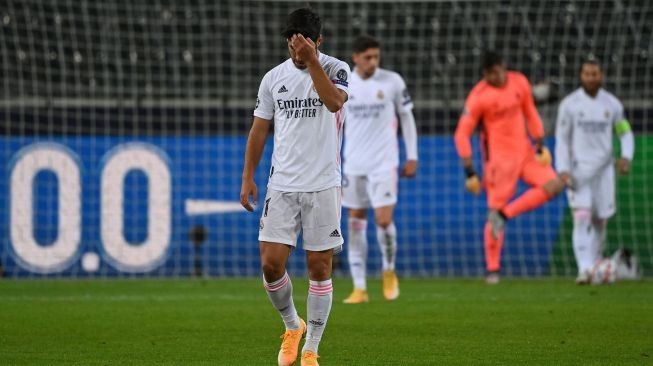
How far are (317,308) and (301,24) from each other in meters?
1.55

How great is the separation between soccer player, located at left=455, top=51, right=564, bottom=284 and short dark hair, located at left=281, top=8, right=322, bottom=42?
7.05 meters

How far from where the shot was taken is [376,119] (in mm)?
11062

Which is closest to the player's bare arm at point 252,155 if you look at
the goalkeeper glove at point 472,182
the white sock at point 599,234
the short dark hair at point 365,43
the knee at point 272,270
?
the knee at point 272,270

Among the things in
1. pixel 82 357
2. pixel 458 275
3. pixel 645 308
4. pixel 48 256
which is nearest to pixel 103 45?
pixel 48 256

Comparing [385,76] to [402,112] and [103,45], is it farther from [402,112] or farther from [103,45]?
[103,45]

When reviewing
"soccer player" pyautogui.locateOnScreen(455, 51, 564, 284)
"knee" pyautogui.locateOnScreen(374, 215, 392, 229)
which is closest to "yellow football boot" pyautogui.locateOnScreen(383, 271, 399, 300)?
"knee" pyautogui.locateOnScreen(374, 215, 392, 229)

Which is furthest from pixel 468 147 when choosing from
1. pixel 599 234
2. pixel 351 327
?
pixel 351 327

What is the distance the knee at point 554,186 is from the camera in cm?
1335

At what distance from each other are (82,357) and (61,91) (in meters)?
11.7

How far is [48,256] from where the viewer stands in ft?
49.4

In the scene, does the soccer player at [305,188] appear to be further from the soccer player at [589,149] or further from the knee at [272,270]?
the soccer player at [589,149]

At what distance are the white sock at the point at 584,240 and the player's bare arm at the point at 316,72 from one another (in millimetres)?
7669

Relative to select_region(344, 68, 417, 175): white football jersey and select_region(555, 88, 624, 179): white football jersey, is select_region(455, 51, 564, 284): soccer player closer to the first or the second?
select_region(555, 88, 624, 179): white football jersey

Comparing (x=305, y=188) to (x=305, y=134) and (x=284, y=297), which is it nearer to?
(x=305, y=134)
